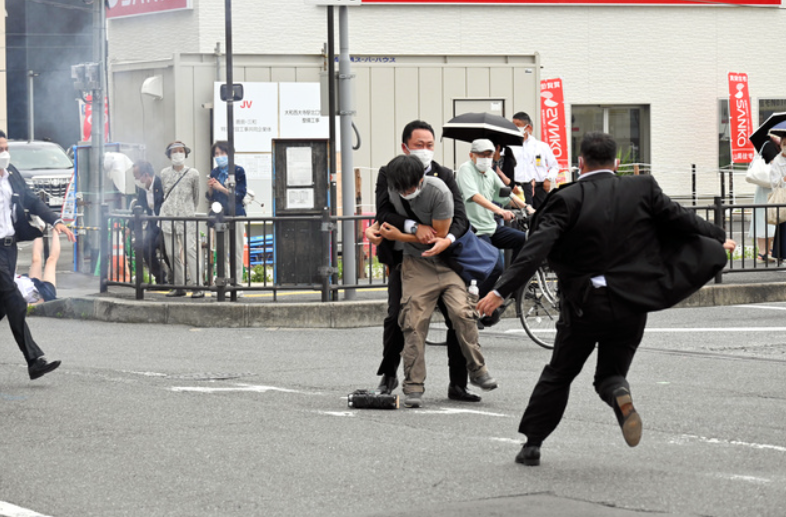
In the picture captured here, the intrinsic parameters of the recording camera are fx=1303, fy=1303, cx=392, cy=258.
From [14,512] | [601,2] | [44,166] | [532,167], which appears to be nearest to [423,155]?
[14,512]

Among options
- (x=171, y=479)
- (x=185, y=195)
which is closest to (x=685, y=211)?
(x=171, y=479)

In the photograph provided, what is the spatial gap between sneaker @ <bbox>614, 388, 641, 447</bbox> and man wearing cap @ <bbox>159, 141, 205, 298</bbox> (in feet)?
26.4

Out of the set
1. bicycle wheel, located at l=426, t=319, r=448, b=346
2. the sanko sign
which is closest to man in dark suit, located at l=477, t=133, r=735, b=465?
bicycle wheel, located at l=426, t=319, r=448, b=346

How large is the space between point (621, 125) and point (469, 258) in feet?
78.8

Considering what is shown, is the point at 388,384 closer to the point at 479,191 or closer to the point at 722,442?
the point at 722,442

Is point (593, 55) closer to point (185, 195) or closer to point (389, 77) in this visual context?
point (389, 77)

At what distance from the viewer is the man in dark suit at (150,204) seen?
14086 mm

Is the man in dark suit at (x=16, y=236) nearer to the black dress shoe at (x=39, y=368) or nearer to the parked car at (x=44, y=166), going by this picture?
the black dress shoe at (x=39, y=368)

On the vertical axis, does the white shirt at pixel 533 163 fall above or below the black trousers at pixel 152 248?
above

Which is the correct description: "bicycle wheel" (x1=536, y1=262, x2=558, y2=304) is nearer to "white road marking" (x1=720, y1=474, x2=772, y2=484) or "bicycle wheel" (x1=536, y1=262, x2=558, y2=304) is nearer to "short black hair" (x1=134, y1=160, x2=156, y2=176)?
"white road marking" (x1=720, y1=474, x2=772, y2=484)

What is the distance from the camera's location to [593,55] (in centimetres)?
3077

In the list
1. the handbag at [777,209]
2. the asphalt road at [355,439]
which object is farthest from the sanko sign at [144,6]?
the asphalt road at [355,439]

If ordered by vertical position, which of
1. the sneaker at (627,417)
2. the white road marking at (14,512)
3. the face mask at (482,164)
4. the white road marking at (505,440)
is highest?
the face mask at (482,164)

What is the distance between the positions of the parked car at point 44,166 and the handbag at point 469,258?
75.2ft
